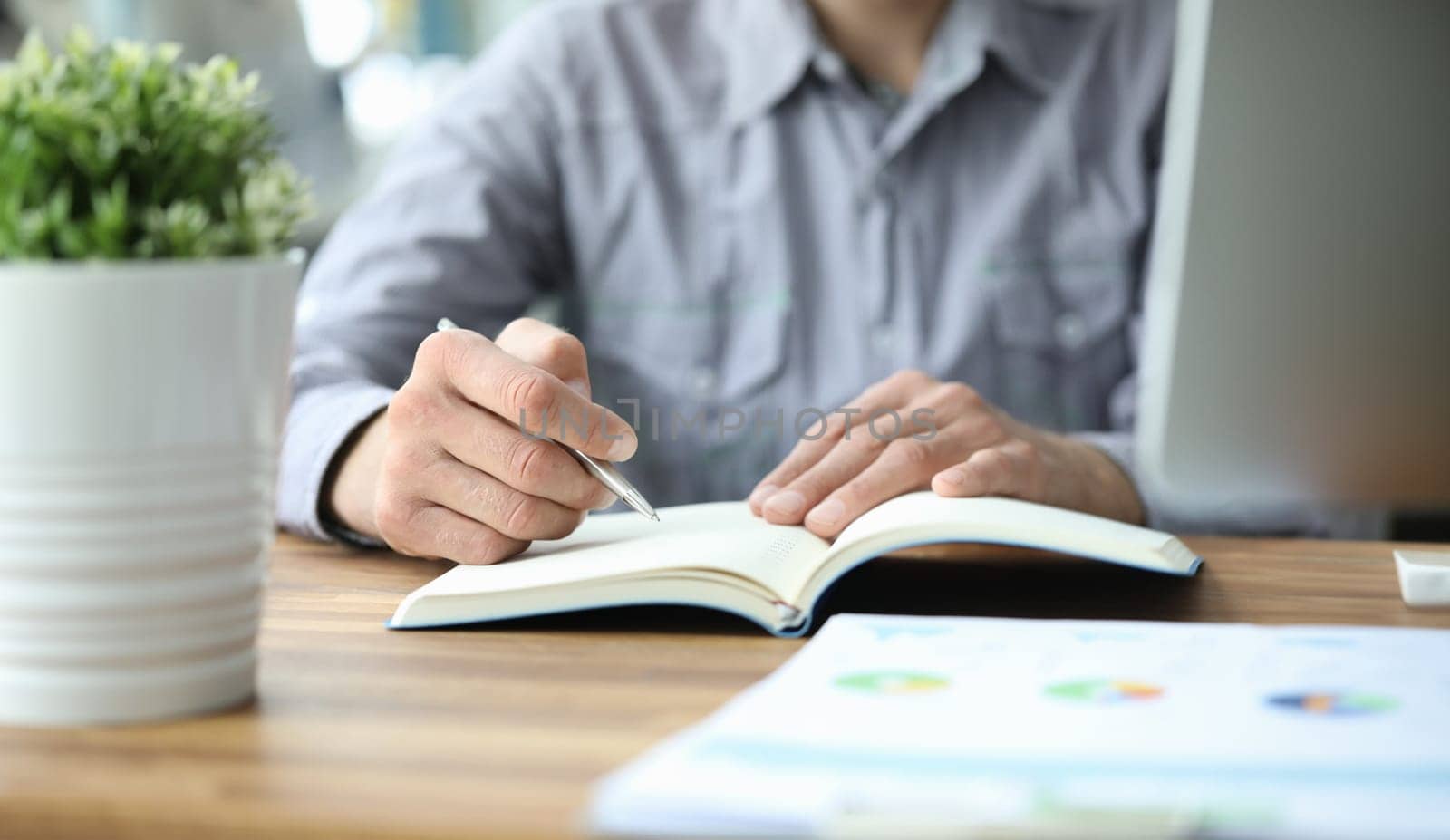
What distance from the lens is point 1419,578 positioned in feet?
2.49

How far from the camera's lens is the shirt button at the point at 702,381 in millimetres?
1520

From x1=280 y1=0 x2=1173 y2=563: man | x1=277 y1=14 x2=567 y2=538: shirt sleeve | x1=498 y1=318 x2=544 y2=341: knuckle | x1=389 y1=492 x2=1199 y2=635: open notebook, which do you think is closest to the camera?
x1=389 y1=492 x2=1199 y2=635: open notebook

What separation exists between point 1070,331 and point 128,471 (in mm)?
1162

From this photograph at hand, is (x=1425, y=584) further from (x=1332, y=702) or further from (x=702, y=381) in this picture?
(x=702, y=381)

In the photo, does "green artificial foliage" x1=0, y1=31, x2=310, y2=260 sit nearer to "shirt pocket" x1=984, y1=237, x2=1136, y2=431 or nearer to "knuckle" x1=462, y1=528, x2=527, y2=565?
"knuckle" x1=462, y1=528, x2=527, y2=565

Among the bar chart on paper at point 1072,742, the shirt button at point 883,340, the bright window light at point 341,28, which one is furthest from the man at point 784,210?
the bright window light at point 341,28

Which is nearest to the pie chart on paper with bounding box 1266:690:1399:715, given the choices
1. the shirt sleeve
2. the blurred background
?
the shirt sleeve

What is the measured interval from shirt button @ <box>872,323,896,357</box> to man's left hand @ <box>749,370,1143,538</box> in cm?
47

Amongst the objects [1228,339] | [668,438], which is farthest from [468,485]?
[668,438]

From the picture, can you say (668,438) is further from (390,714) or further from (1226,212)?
(390,714)

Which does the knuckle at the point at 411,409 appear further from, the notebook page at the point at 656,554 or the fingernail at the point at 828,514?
the fingernail at the point at 828,514

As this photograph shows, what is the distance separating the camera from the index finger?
2.55 ft

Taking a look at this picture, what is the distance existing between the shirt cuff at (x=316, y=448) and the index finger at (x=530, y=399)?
0.62 ft

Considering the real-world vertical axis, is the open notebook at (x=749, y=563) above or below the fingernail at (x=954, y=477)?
below
